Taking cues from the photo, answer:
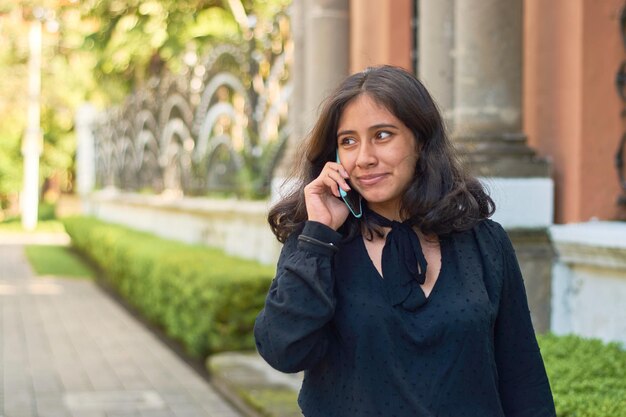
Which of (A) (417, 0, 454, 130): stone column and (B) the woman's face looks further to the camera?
(A) (417, 0, 454, 130): stone column

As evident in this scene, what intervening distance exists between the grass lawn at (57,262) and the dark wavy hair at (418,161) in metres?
17.7

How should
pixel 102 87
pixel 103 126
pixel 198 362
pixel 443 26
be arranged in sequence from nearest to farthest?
pixel 443 26
pixel 198 362
pixel 102 87
pixel 103 126

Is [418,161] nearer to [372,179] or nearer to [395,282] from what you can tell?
[372,179]

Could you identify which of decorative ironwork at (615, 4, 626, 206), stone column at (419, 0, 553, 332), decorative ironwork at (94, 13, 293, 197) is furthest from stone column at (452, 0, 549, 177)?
decorative ironwork at (94, 13, 293, 197)

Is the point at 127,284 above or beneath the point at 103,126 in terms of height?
beneath

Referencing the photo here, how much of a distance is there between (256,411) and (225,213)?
15.9 ft

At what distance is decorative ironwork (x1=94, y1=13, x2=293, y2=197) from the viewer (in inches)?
408

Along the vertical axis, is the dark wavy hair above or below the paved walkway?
above

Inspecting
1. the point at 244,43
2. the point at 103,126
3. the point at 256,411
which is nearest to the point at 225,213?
the point at 244,43

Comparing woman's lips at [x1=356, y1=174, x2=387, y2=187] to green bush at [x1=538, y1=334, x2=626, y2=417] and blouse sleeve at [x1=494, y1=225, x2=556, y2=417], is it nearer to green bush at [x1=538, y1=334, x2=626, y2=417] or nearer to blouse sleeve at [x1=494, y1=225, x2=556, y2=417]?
blouse sleeve at [x1=494, y1=225, x2=556, y2=417]

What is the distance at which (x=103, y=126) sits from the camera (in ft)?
87.6

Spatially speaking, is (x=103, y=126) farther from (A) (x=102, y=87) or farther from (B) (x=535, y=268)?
(B) (x=535, y=268)

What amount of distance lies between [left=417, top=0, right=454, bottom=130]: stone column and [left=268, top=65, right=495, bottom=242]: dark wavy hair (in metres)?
3.82

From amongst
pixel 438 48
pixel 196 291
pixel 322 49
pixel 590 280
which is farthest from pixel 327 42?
pixel 590 280
